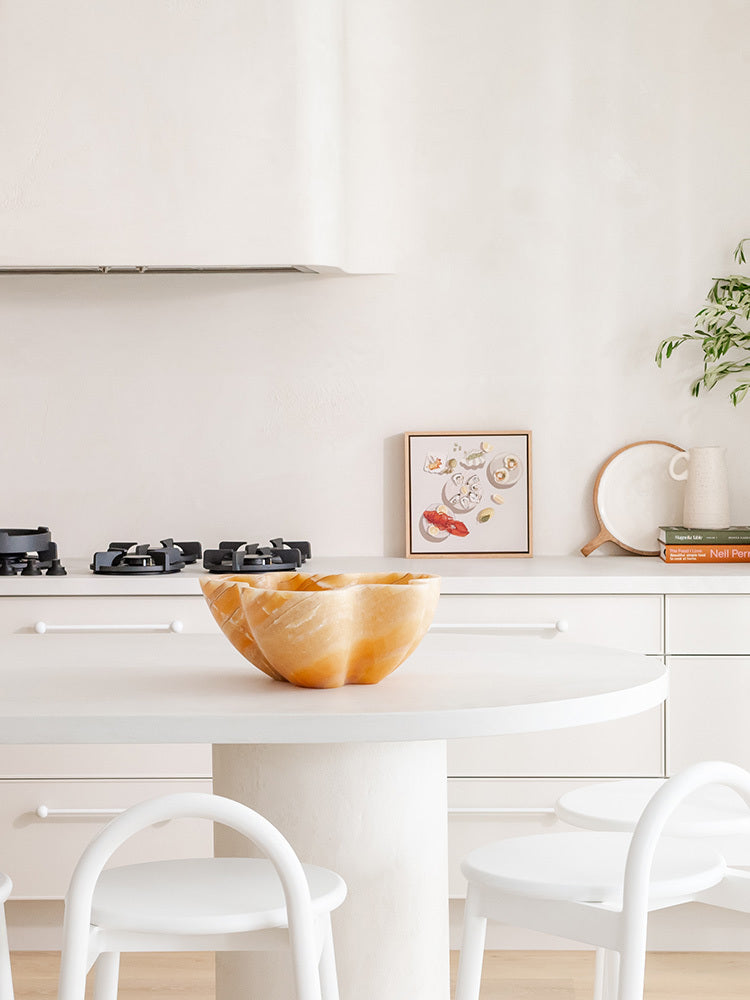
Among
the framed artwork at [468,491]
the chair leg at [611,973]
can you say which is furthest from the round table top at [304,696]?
the framed artwork at [468,491]

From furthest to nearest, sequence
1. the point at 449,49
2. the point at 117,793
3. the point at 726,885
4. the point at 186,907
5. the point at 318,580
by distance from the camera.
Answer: the point at 449,49 → the point at 117,793 → the point at 318,580 → the point at 726,885 → the point at 186,907

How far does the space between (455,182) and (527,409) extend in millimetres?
649

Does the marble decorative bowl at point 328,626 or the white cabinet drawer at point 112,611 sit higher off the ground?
the marble decorative bowl at point 328,626

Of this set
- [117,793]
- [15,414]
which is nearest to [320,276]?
[15,414]

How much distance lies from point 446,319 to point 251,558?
0.91m

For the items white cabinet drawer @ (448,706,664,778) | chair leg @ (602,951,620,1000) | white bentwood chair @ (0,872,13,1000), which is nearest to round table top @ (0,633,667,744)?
white bentwood chair @ (0,872,13,1000)

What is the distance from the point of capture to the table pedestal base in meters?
1.70

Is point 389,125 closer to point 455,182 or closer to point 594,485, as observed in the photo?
point 455,182

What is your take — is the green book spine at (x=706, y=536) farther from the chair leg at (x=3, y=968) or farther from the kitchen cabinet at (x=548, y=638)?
the chair leg at (x=3, y=968)

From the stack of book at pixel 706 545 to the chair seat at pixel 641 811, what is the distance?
1.26 metres

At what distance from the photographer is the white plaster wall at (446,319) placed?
11.2 feet

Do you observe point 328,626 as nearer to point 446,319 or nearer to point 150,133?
point 150,133

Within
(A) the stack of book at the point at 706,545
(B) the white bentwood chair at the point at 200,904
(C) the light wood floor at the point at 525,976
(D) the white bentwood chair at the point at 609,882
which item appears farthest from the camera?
(A) the stack of book at the point at 706,545

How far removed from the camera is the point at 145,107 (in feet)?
9.83
